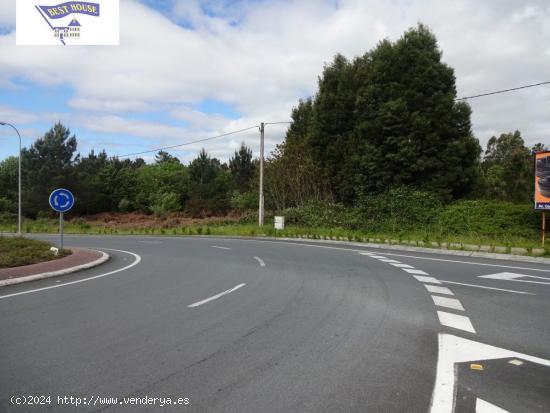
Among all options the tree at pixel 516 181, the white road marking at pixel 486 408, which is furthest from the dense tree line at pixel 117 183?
the white road marking at pixel 486 408

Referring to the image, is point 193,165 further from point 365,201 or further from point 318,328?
point 318,328

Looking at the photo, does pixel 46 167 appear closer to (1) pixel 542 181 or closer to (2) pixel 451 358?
(1) pixel 542 181

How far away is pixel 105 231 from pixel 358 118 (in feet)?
82.9

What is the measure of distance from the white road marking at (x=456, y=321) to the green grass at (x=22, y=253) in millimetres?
11192

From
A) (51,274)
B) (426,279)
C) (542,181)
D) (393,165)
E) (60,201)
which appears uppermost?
(393,165)

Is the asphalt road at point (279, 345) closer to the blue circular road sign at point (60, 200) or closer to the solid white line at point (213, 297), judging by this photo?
the solid white line at point (213, 297)

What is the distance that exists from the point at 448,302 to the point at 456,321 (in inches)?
55.2

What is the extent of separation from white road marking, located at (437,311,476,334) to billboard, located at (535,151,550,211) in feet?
46.4

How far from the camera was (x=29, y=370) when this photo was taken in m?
4.65

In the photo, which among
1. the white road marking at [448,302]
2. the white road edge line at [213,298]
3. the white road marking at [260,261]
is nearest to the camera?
the white road marking at [448,302]

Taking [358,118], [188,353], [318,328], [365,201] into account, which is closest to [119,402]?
[188,353]

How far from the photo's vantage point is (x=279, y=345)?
5516 mm

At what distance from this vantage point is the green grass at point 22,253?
12766mm

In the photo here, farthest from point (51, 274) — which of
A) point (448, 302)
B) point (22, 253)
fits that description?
point (448, 302)
